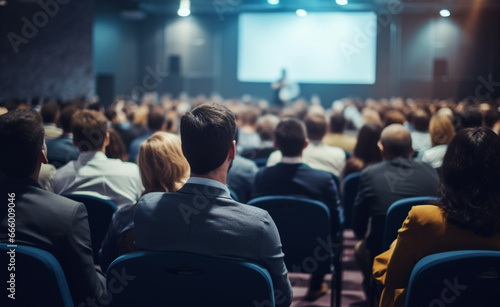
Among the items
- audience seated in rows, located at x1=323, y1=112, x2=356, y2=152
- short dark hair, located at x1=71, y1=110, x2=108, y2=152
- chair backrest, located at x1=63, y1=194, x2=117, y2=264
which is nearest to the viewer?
chair backrest, located at x1=63, y1=194, x2=117, y2=264

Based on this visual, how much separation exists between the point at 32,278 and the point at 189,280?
51 cm

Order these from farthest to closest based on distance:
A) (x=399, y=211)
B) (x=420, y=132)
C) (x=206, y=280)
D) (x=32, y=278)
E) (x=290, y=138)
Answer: (x=420, y=132) → (x=290, y=138) → (x=399, y=211) → (x=32, y=278) → (x=206, y=280)

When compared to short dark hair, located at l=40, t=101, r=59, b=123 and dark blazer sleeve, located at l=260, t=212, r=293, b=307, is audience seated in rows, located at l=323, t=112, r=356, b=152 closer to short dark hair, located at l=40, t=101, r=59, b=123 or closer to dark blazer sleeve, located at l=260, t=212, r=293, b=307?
short dark hair, located at l=40, t=101, r=59, b=123

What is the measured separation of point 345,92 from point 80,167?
47.4 feet

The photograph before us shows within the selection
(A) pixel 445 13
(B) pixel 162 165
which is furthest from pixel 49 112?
(A) pixel 445 13

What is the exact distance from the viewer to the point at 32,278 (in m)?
1.63

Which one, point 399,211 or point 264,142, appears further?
point 264,142

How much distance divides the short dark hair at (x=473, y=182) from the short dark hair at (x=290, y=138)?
5.45 ft

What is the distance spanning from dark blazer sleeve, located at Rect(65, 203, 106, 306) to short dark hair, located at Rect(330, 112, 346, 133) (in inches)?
161

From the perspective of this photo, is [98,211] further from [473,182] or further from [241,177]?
[473,182]

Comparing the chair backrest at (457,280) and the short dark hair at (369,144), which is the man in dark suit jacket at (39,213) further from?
the short dark hair at (369,144)

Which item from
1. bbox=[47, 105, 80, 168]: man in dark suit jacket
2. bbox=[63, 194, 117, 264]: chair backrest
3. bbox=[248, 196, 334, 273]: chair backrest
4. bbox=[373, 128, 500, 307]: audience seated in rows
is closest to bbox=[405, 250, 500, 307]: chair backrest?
bbox=[373, 128, 500, 307]: audience seated in rows

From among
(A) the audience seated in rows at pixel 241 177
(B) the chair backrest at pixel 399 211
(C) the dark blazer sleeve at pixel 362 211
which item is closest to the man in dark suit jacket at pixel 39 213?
(B) the chair backrest at pixel 399 211

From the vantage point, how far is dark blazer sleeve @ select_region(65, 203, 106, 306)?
6.07 feet
